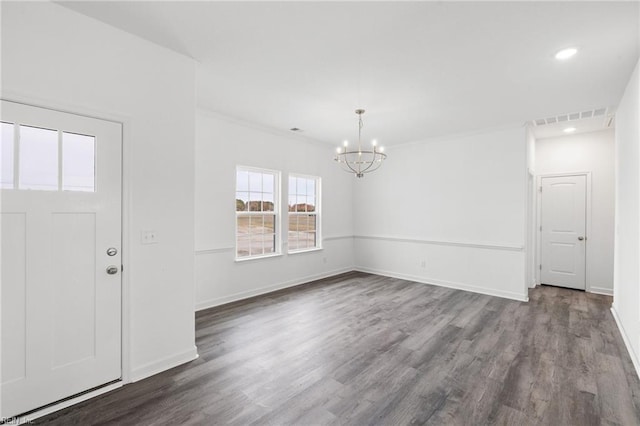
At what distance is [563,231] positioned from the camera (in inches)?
214

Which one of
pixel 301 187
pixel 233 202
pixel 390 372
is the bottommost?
pixel 390 372

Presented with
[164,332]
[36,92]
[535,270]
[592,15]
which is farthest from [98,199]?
[535,270]

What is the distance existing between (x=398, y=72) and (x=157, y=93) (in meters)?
2.28

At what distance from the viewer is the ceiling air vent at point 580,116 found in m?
4.03

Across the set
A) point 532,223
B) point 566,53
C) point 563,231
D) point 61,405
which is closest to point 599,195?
point 563,231

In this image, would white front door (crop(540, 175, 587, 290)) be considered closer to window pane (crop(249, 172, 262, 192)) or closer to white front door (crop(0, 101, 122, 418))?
window pane (crop(249, 172, 262, 192))

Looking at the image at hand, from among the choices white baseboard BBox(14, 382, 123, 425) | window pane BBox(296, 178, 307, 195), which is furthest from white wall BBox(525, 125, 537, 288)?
white baseboard BBox(14, 382, 123, 425)

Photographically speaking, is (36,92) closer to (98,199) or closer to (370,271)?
(98,199)

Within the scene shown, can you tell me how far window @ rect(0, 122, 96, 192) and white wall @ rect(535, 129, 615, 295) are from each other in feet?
23.1

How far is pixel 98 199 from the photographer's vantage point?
2.25m

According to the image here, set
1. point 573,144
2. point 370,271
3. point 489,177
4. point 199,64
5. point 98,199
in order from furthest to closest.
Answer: point 370,271 < point 573,144 < point 489,177 < point 199,64 < point 98,199

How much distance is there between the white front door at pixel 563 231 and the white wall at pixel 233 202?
417cm

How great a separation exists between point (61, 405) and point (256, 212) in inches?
129

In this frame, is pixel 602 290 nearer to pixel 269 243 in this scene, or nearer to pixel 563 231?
pixel 563 231
